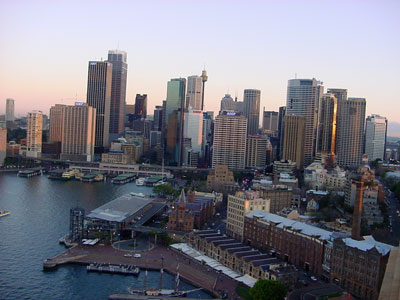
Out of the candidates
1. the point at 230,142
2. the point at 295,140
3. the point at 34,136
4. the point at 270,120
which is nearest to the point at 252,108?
the point at 270,120

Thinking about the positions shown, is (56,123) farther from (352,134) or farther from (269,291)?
(269,291)

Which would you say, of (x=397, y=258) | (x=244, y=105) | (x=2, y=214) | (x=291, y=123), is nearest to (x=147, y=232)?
(x=2, y=214)

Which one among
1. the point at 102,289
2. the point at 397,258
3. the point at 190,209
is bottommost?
the point at 102,289

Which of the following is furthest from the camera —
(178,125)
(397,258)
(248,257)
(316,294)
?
(178,125)

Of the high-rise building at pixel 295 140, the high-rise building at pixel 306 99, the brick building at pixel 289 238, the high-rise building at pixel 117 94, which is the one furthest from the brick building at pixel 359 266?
the high-rise building at pixel 117 94

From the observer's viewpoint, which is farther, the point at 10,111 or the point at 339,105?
the point at 10,111

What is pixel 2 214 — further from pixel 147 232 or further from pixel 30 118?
pixel 30 118

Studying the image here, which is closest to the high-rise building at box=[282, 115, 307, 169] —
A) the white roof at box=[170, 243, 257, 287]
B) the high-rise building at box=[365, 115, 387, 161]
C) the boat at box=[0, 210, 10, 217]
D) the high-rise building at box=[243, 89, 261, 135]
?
the high-rise building at box=[365, 115, 387, 161]
